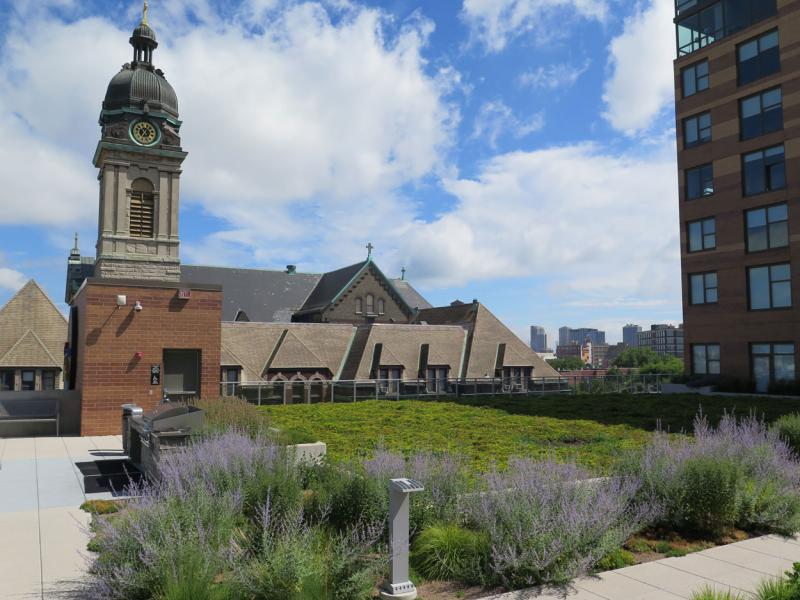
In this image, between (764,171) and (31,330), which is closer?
(764,171)

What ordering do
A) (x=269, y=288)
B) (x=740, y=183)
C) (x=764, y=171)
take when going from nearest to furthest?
(x=764, y=171) → (x=740, y=183) → (x=269, y=288)

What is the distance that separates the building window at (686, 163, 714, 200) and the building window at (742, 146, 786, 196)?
205 centimetres

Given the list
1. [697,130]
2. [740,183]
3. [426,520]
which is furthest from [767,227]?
[426,520]

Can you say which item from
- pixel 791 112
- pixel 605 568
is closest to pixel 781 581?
pixel 605 568

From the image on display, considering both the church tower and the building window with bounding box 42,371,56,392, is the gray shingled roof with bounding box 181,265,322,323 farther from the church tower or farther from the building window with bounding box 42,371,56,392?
the building window with bounding box 42,371,56,392

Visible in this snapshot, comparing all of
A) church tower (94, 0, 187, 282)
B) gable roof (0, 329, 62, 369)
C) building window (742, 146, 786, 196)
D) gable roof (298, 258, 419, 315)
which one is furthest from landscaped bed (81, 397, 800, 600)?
gable roof (298, 258, 419, 315)

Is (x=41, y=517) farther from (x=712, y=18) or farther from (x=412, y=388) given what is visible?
(x=712, y=18)

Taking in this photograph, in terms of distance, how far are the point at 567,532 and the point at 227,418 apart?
789 cm

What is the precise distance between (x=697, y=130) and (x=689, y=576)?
35029 mm

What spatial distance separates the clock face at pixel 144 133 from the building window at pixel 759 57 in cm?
3825

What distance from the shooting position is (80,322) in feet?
63.2

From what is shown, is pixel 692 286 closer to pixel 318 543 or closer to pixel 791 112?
pixel 791 112

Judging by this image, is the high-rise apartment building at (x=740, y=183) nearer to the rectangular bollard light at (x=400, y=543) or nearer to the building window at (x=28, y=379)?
the rectangular bollard light at (x=400, y=543)

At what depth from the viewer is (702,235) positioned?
35188mm
